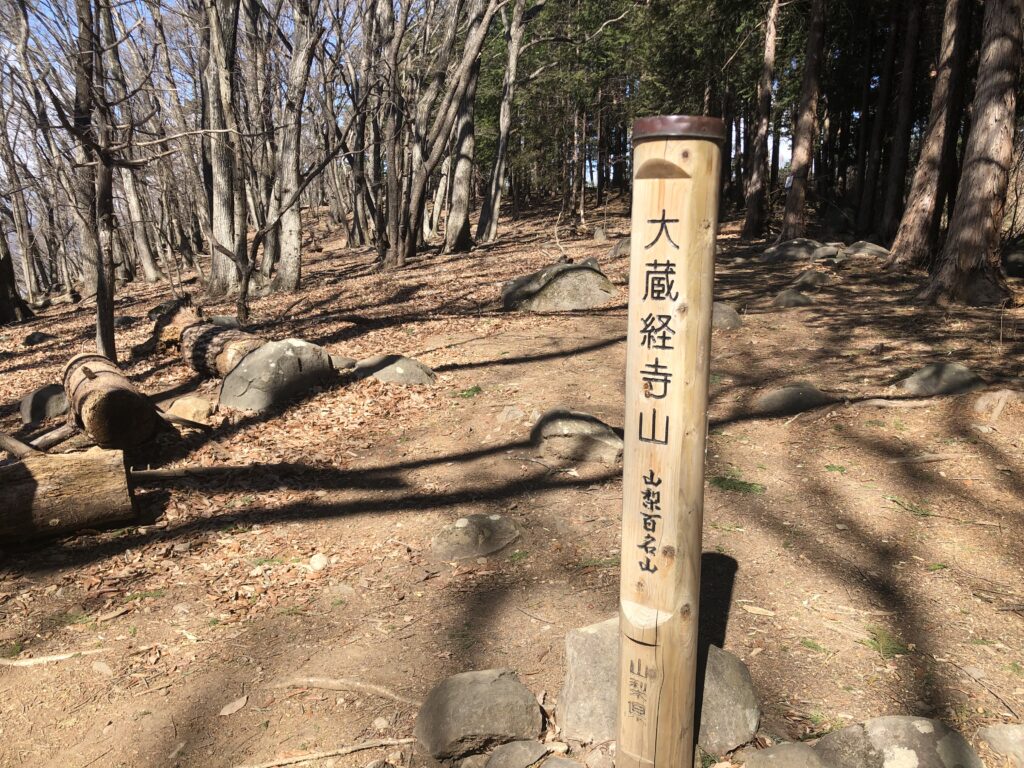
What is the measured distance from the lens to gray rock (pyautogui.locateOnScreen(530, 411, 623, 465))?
240 inches

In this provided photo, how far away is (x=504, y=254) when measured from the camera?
1950cm

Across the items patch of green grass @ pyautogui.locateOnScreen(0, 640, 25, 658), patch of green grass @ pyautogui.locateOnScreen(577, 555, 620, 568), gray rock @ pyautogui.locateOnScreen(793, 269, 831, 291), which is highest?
gray rock @ pyautogui.locateOnScreen(793, 269, 831, 291)

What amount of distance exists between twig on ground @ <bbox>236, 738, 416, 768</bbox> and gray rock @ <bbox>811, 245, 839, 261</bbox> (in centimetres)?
1400

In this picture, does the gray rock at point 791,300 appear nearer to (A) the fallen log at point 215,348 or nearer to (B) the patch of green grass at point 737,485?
(B) the patch of green grass at point 737,485

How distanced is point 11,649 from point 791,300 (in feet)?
34.4

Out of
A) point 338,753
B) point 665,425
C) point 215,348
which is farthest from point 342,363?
point 665,425

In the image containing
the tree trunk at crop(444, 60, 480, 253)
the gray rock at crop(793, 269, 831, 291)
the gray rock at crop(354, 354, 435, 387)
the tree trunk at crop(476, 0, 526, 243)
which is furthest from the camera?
the tree trunk at crop(476, 0, 526, 243)

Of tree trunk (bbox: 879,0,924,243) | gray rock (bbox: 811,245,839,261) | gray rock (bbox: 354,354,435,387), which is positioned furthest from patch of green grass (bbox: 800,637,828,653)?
tree trunk (bbox: 879,0,924,243)

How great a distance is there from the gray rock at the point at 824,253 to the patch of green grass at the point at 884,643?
12.4 m

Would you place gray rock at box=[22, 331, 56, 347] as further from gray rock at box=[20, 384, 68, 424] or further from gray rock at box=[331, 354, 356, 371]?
gray rock at box=[331, 354, 356, 371]

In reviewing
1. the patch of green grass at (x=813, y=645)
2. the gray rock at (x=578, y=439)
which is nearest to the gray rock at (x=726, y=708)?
the patch of green grass at (x=813, y=645)

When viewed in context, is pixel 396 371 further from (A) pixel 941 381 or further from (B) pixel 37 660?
(A) pixel 941 381

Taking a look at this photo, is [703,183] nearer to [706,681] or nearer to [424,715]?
[706,681]

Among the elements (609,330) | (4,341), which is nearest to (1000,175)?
(609,330)
